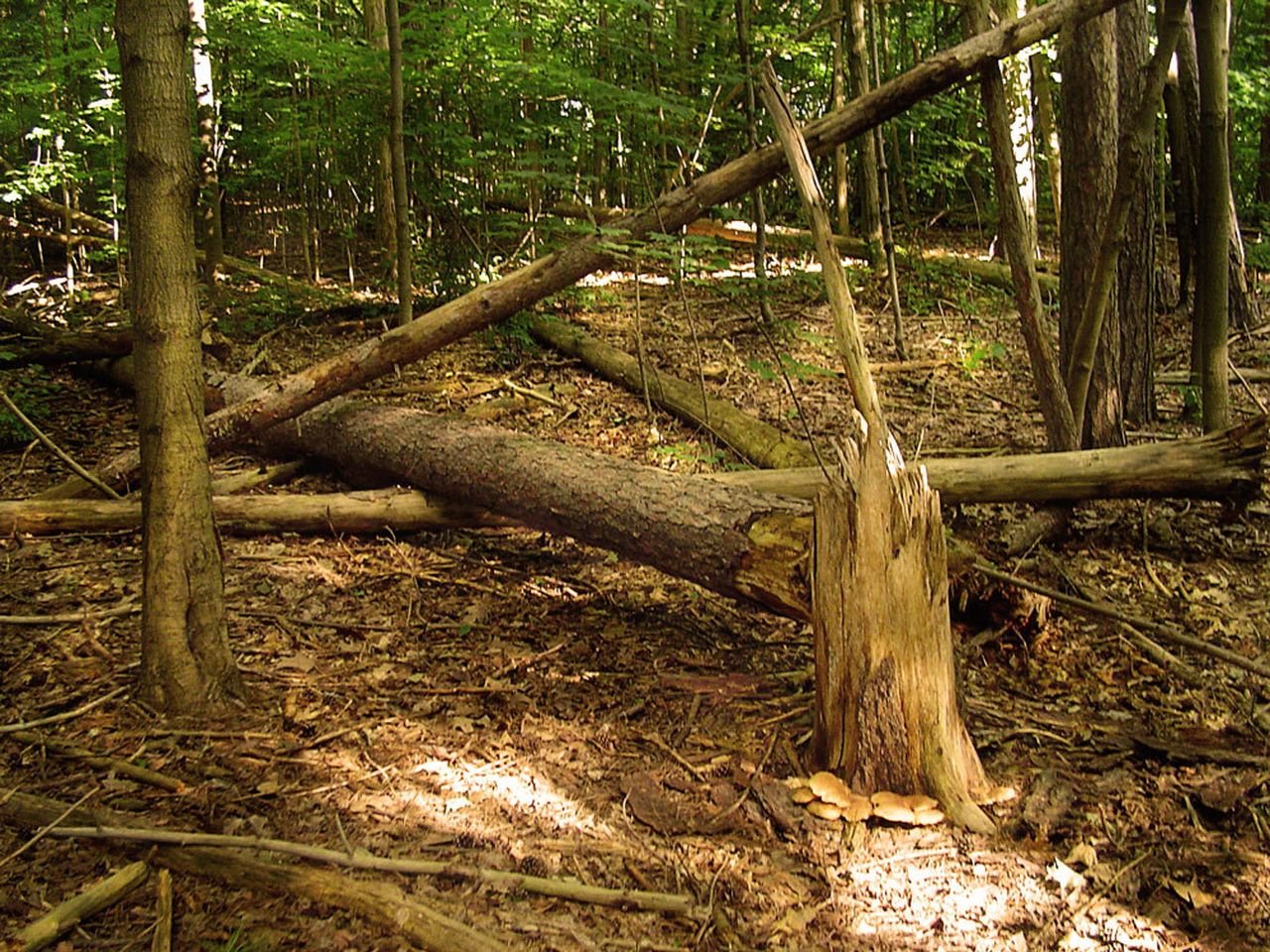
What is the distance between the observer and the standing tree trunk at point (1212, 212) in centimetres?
549

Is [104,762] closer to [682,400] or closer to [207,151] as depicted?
[682,400]

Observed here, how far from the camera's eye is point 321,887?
270cm

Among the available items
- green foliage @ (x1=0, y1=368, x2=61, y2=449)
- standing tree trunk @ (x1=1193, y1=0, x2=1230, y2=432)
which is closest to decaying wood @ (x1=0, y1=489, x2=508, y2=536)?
green foliage @ (x1=0, y1=368, x2=61, y2=449)

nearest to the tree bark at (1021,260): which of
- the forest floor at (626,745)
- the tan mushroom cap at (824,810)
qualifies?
the forest floor at (626,745)

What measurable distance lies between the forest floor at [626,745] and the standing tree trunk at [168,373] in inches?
12.3

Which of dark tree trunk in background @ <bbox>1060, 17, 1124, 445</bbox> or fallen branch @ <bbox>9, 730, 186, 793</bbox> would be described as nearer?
fallen branch @ <bbox>9, 730, 186, 793</bbox>

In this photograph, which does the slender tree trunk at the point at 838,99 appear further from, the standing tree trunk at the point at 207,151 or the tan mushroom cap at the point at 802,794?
the tan mushroom cap at the point at 802,794

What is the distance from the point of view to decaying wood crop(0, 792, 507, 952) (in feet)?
8.38

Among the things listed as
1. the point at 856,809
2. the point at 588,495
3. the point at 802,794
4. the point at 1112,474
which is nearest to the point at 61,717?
the point at 588,495

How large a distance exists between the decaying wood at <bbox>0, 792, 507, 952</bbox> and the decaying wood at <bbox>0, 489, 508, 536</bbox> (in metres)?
2.68

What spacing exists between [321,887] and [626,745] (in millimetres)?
1368

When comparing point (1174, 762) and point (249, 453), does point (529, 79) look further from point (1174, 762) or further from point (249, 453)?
point (1174, 762)

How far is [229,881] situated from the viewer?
8.87 feet

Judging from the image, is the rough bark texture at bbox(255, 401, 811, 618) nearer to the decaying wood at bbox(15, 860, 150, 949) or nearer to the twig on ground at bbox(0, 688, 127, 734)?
the twig on ground at bbox(0, 688, 127, 734)
